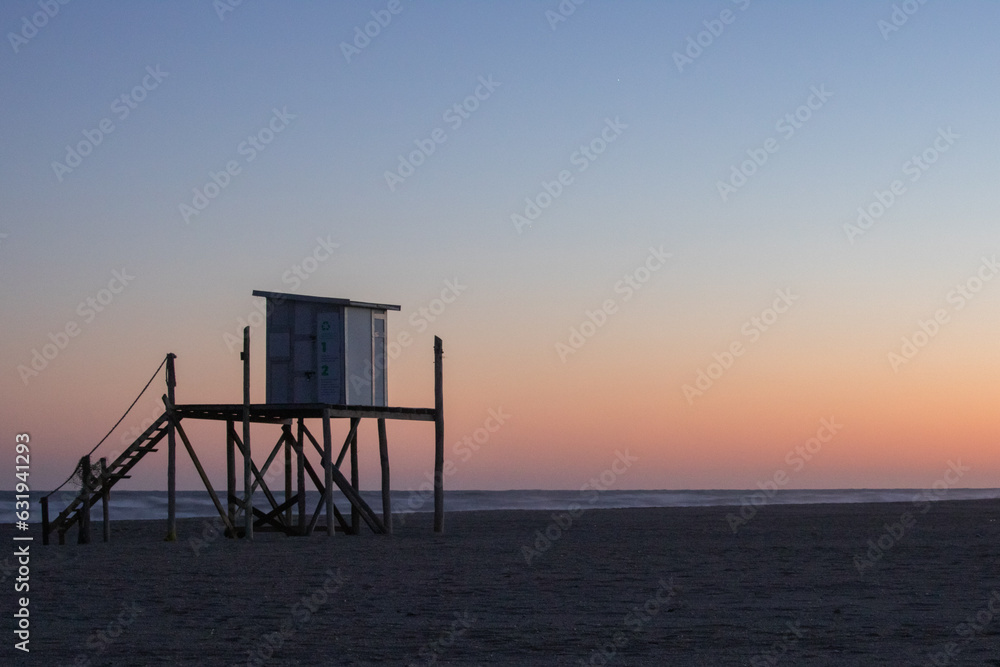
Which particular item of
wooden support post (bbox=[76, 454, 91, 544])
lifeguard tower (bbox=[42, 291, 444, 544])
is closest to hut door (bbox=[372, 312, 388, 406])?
lifeguard tower (bbox=[42, 291, 444, 544])

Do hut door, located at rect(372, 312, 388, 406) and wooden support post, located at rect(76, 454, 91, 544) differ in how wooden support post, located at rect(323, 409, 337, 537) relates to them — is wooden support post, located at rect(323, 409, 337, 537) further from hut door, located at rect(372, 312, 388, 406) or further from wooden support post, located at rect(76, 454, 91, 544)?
wooden support post, located at rect(76, 454, 91, 544)

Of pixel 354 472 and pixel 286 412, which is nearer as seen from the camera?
pixel 286 412

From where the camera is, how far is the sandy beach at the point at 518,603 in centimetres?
1127

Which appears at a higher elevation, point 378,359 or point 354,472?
point 378,359

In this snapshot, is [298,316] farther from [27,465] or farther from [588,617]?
[588,617]

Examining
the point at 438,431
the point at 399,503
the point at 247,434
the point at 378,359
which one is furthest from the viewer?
the point at 399,503

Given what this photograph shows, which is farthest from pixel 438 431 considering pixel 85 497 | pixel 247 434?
pixel 85 497

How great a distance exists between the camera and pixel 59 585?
16.9m

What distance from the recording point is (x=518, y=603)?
48.5ft

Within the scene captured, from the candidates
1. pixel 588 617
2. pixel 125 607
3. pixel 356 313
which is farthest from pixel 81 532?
pixel 588 617

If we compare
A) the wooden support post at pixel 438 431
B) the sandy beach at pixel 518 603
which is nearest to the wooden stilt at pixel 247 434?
the sandy beach at pixel 518 603

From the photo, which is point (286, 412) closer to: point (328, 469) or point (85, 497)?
point (328, 469)

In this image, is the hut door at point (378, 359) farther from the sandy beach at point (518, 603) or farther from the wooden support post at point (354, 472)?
the sandy beach at point (518, 603)

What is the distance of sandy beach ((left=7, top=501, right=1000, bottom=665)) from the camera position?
37.0 ft
